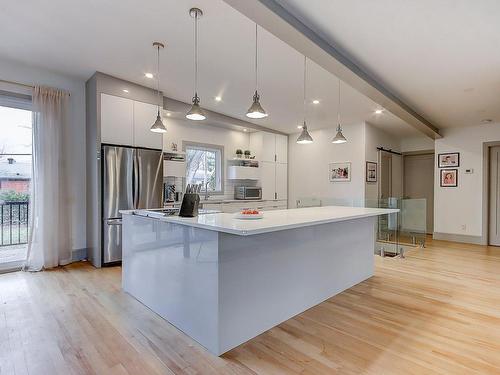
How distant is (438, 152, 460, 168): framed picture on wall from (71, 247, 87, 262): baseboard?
7592 mm

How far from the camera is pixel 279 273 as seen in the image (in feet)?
8.13

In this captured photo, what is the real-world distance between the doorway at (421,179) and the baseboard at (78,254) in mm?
8040

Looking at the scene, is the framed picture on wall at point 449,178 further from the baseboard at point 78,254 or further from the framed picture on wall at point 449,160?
the baseboard at point 78,254

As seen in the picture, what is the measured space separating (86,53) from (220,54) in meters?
1.65

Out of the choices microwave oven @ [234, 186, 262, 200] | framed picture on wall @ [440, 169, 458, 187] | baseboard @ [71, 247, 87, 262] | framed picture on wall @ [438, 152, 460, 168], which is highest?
framed picture on wall @ [438, 152, 460, 168]

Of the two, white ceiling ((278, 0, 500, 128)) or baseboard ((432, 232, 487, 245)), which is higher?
white ceiling ((278, 0, 500, 128))

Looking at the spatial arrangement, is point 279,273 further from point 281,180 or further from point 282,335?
point 281,180

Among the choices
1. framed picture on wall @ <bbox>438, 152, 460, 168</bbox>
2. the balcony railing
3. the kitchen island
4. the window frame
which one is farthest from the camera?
framed picture on wall @ <bbox>438, 152, 460, 168</bbox>

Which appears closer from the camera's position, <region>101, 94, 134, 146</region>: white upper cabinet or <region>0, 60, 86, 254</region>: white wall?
<region>101, 94, 134, 146</region>: white upper cabinet

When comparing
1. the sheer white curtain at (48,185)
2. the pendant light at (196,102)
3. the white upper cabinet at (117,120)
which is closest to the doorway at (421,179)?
the pendant light at (196,102)

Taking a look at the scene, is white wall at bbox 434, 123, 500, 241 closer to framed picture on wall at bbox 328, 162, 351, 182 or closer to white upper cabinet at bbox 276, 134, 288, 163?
framed picture on wall at bbox 328, 162, 351, 182

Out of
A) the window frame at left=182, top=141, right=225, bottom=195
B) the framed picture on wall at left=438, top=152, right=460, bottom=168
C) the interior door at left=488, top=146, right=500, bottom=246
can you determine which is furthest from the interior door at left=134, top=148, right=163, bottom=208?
the interior door at left=488, top=146, right=500, bottom=246

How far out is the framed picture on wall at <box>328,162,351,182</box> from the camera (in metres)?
6.65

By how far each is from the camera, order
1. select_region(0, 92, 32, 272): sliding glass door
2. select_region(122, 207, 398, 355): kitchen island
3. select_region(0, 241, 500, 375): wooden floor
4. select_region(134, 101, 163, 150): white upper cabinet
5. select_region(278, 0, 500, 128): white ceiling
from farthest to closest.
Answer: select_region(134, 101, 163, 150): white upper cabinet
select_region(0, 92, 32, 272): sliding glass door
select_region(278, 0, 500, 128): white ceiling
select_region(122, 207, 398, 355): kitchen island
select_region(0, 241, 500, 375): wooden floor
